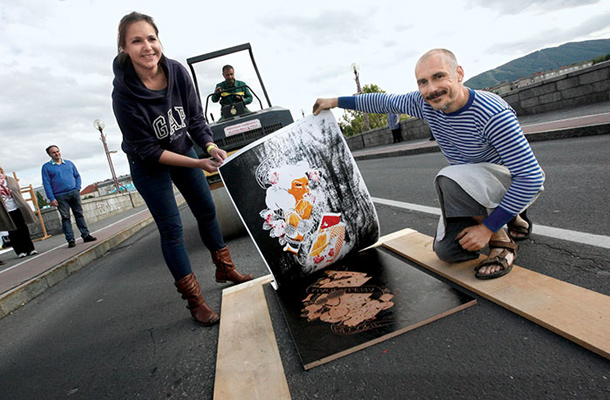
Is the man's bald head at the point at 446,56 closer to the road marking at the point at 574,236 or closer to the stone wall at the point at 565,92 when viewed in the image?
the road marking at the point at 574,236

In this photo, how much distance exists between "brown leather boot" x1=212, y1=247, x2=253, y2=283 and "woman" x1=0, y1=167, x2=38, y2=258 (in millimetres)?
6239

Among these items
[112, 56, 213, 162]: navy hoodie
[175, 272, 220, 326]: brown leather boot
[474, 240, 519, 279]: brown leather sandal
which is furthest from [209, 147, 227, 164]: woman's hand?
[474, 240, 519, 279]: brown leather sandal

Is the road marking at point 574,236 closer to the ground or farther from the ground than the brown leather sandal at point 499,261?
closer to the ground

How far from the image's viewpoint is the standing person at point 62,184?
652cm

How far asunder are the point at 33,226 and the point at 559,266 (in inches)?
542

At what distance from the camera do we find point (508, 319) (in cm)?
148

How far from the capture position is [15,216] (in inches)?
276

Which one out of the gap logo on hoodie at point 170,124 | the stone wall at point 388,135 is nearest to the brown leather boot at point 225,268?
the gap logo on hoodie at point 170,124

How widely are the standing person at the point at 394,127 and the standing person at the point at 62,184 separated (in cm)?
1283

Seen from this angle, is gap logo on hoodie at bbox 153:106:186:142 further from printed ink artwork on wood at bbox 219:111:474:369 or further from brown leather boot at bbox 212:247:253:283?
brown leather boot at bbox 212:247:253:283

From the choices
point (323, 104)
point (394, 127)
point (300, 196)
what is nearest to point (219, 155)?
point (300, 196)

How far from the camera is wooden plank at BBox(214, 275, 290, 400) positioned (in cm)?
134

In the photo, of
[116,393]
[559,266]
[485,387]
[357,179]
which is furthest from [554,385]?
[116,393]

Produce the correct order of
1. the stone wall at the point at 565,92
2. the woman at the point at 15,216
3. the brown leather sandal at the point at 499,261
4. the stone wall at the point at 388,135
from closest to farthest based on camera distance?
the brown leather sandal at the point at 499,261, the woman at the point at 15,216, the stone wall at the point at 565,92, the stone wall at the point at 388,135
